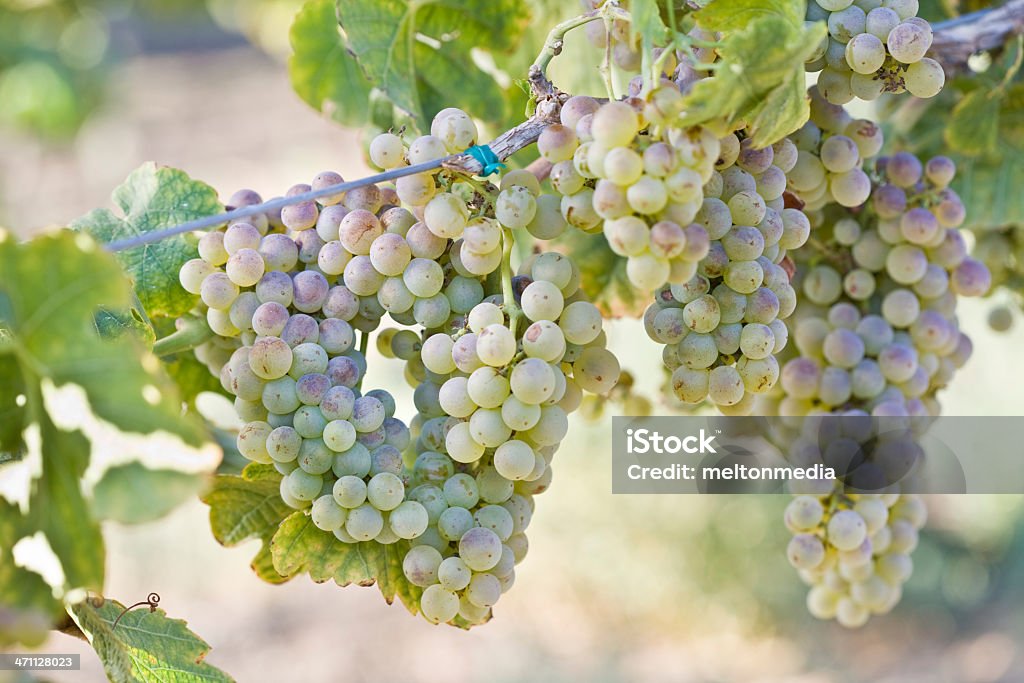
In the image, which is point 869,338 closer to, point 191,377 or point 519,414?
point 519,414

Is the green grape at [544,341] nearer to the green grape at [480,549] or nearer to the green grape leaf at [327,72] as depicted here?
the green grape at [480,549]

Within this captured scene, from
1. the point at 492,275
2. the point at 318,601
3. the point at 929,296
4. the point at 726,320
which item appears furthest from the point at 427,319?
the point at 318,601

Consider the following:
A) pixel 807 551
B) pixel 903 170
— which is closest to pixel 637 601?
pixel 807 551

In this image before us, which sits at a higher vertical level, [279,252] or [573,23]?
[573,23]

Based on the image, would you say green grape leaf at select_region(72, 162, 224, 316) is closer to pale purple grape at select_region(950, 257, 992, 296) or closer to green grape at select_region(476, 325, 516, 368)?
green grape at select_region(476, 325, 516, 368)

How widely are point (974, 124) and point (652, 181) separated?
0.46 m

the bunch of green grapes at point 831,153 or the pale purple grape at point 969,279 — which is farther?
the pale purple grape at point 969,279

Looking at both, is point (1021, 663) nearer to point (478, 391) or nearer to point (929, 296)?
point (929, 296)

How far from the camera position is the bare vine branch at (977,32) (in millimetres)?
677

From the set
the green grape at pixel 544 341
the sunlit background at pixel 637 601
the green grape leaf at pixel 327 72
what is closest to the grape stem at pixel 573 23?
the green grape at pixel 544 341

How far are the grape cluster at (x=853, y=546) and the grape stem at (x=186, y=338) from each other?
45 centimetres

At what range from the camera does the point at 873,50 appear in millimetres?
515

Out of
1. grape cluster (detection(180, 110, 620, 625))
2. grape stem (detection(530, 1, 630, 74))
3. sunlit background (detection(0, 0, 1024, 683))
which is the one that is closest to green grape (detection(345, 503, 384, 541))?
grape cluster (detection(180, 110, 620, 625))

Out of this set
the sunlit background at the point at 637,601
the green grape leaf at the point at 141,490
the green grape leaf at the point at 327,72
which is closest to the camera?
the green grape leaf at the point at 141,490
